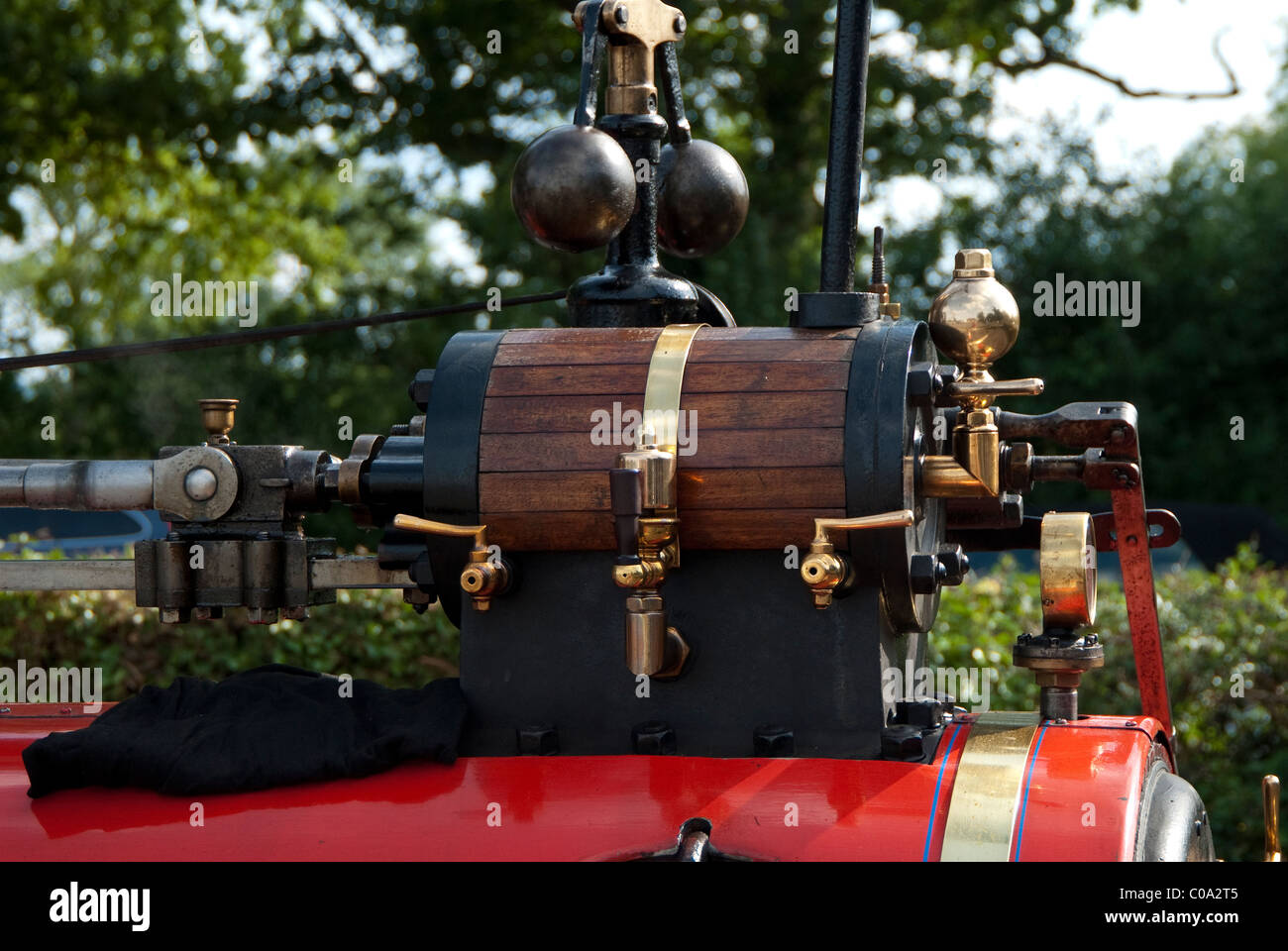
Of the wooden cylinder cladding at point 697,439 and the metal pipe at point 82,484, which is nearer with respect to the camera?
the wooden cylinder cladding at point 697,439

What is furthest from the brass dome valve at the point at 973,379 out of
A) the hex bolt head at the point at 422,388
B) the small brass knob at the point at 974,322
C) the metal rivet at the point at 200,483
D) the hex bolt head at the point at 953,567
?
the metal rivet at the point at 200,483

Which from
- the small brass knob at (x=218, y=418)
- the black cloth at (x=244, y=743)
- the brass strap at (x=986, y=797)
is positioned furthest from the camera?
the small brass knob at (x=218, y=418)

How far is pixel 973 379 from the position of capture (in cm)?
340

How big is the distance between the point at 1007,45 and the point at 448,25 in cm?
493

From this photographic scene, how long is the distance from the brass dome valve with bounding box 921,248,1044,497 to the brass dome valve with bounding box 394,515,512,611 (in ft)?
3.06

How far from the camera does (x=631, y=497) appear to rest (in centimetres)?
298

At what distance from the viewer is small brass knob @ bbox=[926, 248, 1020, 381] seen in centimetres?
337

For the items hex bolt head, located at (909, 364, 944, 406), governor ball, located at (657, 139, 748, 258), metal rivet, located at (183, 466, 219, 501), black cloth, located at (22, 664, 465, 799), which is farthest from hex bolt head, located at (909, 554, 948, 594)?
metal rivet, located at (183, 466, 219, 501)

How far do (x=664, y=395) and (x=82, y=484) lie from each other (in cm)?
138

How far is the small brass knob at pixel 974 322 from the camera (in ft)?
11.0

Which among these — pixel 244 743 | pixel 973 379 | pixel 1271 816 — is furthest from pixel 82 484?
pixel 1271 816

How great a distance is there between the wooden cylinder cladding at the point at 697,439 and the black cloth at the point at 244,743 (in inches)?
17.8

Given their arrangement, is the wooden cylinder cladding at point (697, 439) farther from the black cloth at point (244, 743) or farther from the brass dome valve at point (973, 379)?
the black cloth at point (244, 743)
